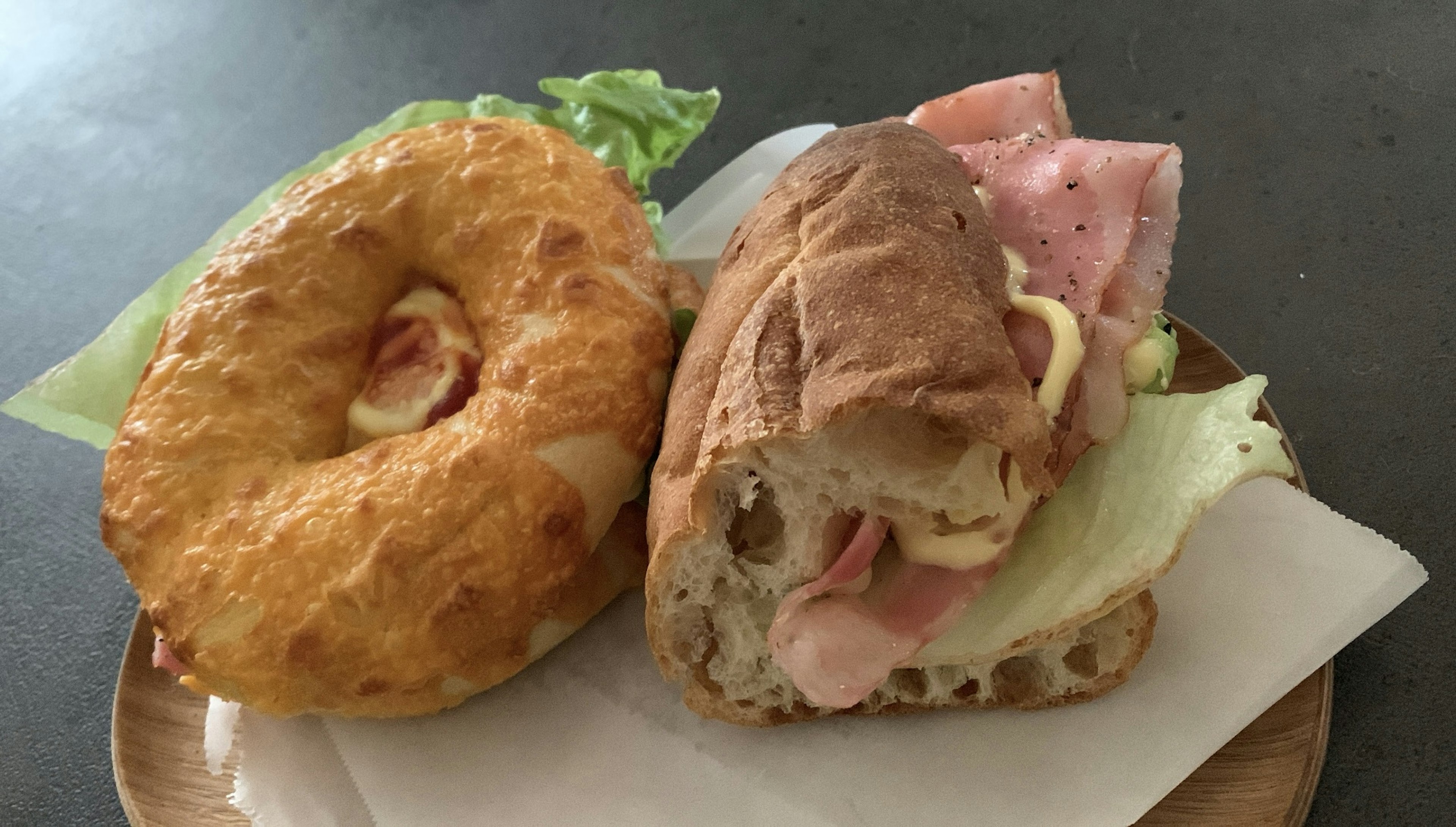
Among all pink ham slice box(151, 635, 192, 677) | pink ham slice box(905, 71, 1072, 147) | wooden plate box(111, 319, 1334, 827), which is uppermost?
pink ham slice box(905, 71, 1072, 147)

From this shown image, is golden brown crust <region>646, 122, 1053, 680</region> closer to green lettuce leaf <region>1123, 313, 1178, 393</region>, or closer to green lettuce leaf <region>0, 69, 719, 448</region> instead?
green lettuce leaf <region>1123, 313, 1178, 393</region>

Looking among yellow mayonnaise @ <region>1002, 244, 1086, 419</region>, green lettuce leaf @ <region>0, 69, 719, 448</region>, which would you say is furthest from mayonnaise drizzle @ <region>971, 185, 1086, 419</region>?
green lettuce leaf @ <region>0, 69, 719, 448</region>

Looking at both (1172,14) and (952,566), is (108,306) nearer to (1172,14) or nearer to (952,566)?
(952,566)

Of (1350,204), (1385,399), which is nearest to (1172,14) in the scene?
(1350,204)

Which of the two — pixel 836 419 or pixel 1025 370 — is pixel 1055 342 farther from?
pixel 836 419

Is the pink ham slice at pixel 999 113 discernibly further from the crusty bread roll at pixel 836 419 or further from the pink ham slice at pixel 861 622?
the pink ham slice at pixel 861 622

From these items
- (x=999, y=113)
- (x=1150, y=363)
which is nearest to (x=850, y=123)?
(x=999, y=113)
